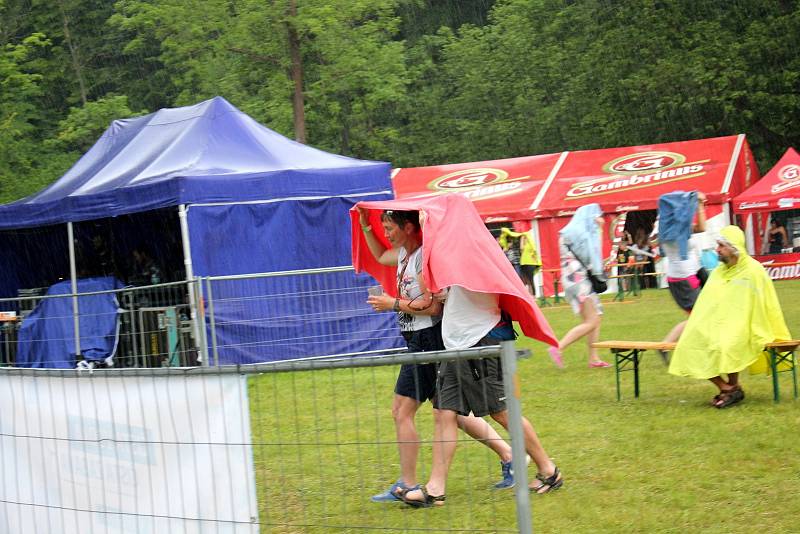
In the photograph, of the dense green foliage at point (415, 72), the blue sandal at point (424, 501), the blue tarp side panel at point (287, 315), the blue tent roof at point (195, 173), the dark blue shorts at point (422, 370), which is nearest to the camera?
the blue sandal at point (424, 501)

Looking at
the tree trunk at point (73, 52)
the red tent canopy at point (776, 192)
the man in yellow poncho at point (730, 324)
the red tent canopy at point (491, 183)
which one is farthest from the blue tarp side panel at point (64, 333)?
the tree trunk at point (73, 52)

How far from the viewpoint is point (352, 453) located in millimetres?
5496

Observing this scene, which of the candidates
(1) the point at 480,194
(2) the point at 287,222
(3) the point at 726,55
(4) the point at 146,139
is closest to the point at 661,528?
(2) the point at 287,222

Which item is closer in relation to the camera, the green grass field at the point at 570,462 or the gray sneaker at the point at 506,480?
the green grass field at the point at 570,462

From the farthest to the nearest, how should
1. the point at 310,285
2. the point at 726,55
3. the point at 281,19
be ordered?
the point at 726,55, the point at 281,19, the point at 310,285

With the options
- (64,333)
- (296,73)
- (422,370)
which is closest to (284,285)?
(64,333)

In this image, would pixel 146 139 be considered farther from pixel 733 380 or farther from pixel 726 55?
pixel 726 55

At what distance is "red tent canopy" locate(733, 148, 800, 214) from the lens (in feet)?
81.1

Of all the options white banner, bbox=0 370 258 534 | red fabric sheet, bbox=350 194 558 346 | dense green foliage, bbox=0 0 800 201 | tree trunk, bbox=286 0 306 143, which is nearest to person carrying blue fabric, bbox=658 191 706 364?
red fabric sheet, bbox=350 194 558 346

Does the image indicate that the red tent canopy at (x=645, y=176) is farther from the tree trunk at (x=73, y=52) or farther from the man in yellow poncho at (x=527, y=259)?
the tree trunk at (x=73, y=52)

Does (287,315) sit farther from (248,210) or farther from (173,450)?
(173,450)

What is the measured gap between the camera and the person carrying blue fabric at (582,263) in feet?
36.6

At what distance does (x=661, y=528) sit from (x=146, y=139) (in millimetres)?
11264

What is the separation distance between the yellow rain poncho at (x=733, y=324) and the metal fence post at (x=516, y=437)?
515cm
